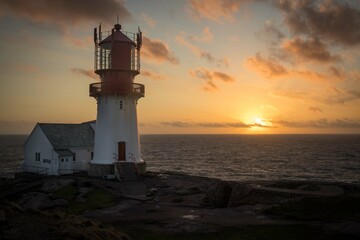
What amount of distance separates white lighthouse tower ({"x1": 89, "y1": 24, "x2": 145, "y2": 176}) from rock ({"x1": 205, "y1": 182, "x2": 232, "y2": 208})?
42.6 feet

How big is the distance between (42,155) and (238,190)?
2374 cm

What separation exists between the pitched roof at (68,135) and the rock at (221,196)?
19.8 meters

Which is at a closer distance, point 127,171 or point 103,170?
point 127,171

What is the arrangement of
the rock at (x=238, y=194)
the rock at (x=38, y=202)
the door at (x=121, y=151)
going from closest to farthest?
the rock at (x=238, y=194) → the rock at (x=38, y=202) → the door at (x=121, y=151)

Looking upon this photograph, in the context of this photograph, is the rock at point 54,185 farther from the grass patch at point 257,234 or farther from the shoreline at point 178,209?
the grass patch at point 257,234

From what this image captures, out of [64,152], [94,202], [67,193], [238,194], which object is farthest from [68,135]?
[238,194]

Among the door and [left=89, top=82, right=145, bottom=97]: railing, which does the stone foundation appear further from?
[left=89, top=82, right=145, bottom=97]: railing

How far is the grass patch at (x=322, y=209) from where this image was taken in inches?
760

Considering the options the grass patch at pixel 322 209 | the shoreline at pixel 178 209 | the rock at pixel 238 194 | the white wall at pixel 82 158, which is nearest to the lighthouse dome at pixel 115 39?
the white wall at pixel 82 158

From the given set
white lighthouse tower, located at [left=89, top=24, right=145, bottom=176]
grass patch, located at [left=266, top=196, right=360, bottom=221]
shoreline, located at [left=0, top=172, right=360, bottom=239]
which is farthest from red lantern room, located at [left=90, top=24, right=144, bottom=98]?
grass patch, located at [left=266, top=196, right=360, bottom=221]

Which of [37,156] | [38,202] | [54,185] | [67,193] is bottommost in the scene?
[38,202]

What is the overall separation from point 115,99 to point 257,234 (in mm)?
22340

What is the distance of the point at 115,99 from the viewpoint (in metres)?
36.3

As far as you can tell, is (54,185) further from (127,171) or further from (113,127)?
(113,127)
